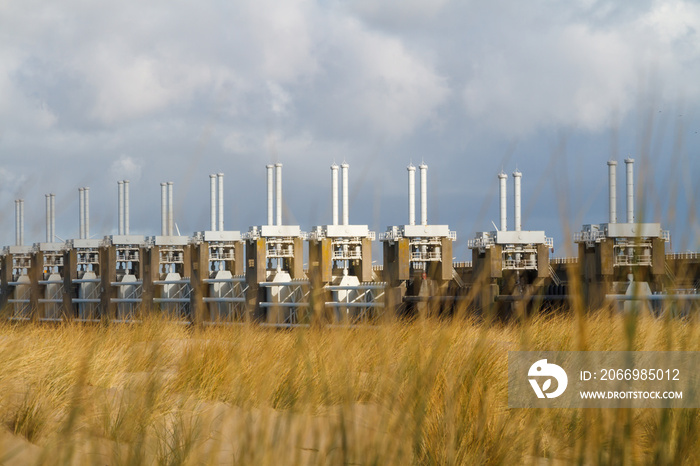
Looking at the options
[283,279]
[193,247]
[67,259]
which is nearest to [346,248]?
[283,279]

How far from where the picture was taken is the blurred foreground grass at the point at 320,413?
9.11 ft

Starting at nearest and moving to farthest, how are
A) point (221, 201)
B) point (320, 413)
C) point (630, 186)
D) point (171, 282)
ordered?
point (320, 413)
point (630, 186)
point (171, 282)
point (221, 201)

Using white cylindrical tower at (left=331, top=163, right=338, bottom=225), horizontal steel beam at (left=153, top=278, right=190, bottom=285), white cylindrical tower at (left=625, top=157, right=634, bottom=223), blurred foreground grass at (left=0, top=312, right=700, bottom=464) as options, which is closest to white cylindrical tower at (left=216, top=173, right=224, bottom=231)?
horizontal steel beam at (left=153, top=278, right=190, bottom=285)

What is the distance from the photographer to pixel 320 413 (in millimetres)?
3760

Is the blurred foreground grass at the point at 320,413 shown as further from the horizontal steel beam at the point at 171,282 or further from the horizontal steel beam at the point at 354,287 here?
the horizontal steel beam at the point at 171,282

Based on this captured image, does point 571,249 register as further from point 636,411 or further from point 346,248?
point 346,248

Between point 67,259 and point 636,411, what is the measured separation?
45.7 metres

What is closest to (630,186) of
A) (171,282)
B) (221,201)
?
(221,201)

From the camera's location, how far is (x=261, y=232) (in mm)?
34531

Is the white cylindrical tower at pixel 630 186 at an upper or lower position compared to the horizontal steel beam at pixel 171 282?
upper

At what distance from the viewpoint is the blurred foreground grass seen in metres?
2.78

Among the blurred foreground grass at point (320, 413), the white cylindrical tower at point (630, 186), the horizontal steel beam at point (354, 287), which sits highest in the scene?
the white cylindrical tower at point (630, 186)

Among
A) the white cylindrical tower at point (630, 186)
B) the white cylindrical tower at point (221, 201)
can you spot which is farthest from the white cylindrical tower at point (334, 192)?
the white cylindrical tower at point (630, 186)

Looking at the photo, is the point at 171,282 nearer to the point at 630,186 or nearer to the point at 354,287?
the point at 354,287
